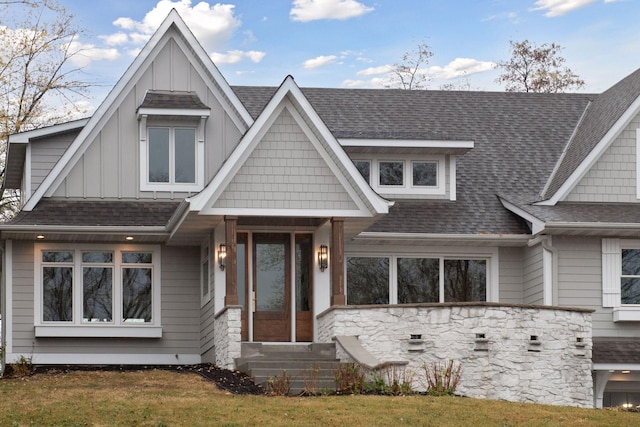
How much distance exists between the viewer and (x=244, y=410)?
1662 centimetres

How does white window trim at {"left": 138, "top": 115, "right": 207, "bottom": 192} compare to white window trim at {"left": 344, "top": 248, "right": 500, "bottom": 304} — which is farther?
white window trim at {"left": 344, "top": 248, "right": 500, "bottom": 304}

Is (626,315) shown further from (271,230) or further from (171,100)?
(171,100)

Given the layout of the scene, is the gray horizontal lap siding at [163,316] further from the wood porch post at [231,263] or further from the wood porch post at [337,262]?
the wood porch post at [337,262]

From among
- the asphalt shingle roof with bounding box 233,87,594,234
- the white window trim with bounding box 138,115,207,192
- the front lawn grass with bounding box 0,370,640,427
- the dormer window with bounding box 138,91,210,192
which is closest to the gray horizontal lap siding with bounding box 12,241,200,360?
the white window trim with bounding box 138,115,207,192

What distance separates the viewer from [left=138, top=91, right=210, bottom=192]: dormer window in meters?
25.0

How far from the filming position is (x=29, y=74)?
114 ft

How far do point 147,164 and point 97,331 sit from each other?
3.59 metres

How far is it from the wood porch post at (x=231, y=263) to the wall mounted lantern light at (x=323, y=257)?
2222 millimetres

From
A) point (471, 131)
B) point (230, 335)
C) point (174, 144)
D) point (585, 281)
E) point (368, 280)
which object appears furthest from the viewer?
point (471, 131)

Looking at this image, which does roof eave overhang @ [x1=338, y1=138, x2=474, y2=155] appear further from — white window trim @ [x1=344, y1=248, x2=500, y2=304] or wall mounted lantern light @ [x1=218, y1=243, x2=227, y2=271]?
wall mounted lantern light @ [x1=218, y1=243, x2=227, y2=271]

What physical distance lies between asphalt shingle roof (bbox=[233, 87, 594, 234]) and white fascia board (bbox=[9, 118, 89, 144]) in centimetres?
440

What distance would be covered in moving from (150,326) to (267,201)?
448 centimetres

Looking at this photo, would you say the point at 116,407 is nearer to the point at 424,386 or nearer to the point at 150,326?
the point at 424,386

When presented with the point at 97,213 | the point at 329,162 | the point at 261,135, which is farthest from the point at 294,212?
the point at 97,213
